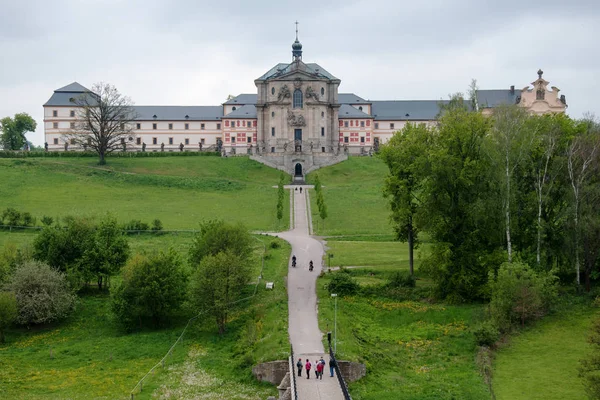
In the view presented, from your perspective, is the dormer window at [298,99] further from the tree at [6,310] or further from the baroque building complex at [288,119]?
the tree at [6,310]

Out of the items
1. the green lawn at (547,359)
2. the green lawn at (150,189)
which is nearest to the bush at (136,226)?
the green lawn at (150,189)

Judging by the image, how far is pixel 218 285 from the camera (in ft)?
137

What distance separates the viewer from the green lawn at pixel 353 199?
6881 cm

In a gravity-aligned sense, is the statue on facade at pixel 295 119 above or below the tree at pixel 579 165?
above

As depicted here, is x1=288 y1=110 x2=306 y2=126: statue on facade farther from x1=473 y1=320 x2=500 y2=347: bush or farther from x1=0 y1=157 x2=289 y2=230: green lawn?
x1=473 y1=320 x2=500 y2=347: bush

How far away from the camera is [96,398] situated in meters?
31.9

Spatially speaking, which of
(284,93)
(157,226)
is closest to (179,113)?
(284,93)

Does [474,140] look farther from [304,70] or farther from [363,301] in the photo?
[304,70]

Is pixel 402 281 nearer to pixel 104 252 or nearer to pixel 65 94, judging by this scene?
pixel 104 252

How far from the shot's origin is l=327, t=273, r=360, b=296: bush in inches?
1795

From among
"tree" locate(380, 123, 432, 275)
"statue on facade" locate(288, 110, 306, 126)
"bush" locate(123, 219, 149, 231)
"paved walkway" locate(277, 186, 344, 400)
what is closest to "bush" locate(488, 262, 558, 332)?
"tree" locate(380, 123, 432, 275)

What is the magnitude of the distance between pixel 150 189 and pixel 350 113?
46.2 metres

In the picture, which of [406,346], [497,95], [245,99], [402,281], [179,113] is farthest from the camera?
[179,113]

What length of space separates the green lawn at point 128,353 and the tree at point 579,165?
17598mm
